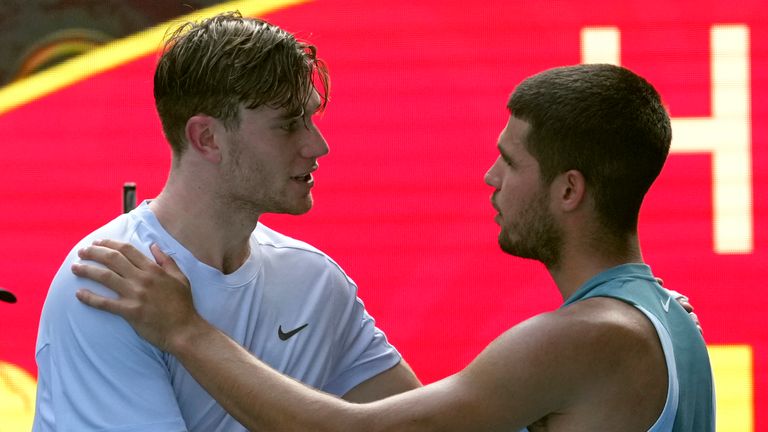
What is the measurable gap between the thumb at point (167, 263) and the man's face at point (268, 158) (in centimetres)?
18

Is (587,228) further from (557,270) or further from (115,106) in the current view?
(115,106)

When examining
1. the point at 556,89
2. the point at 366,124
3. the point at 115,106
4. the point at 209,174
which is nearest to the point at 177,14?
the point at 115,106

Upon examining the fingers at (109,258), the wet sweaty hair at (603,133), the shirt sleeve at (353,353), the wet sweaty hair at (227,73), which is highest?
the wet sweaty hair at (227,73)

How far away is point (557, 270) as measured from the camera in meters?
1.87

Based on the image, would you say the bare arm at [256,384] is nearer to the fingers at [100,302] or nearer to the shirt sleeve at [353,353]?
the fingers at [100,302]

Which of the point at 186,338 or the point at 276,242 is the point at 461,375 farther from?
the point at 276,242

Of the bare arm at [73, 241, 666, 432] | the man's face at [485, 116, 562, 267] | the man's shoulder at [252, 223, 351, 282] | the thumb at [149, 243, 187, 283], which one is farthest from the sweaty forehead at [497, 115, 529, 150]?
the thumb at [149, 243, 187, 283]

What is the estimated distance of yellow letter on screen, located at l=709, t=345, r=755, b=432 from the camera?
363 centimetres

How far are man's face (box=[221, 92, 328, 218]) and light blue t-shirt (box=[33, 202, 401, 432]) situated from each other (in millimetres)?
117

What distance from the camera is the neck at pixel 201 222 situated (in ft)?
6.54

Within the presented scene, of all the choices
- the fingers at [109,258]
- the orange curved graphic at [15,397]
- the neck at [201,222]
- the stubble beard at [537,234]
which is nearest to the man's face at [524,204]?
the stubble beard at [537,234]

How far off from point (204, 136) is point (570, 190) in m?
0.67

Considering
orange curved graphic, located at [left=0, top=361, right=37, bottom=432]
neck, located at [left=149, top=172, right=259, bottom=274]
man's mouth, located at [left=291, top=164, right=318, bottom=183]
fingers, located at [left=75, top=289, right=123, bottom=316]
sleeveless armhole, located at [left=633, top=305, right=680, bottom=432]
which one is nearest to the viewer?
sleeveless armhole, located at [left=633, top=305, right=680, bottom=432]

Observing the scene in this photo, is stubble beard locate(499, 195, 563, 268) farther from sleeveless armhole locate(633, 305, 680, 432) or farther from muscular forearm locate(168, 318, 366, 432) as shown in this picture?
A: muscular forearm locate(168, 318, 366, 432)
